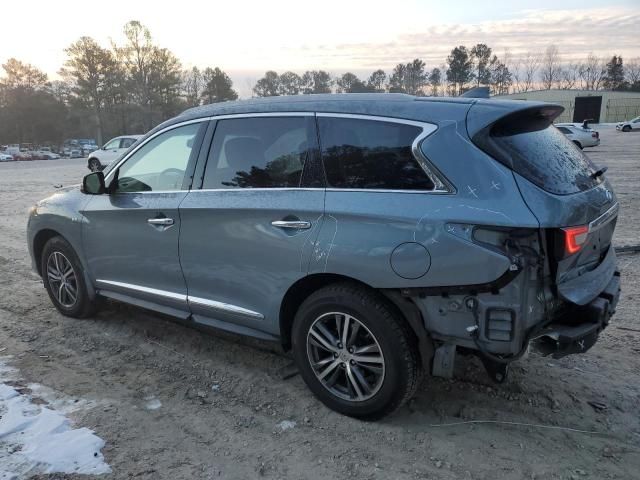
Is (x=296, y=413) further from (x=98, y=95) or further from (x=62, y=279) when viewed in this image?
(x=98, y=95)

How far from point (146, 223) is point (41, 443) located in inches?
64.7

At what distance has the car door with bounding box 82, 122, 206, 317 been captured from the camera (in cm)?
387

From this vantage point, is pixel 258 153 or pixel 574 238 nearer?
pixel 574 238

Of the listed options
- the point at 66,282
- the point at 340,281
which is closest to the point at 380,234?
the point at 340,281

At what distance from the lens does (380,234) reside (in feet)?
9.32

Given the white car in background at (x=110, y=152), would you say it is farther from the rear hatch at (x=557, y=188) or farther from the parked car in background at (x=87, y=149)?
the parked car in background at (x=87, y=149)

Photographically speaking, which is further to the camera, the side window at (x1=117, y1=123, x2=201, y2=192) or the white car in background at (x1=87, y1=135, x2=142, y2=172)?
the white car in background at (x1=87, y1=135, x2=142, y2=172)

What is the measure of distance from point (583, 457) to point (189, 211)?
2851 millimetres

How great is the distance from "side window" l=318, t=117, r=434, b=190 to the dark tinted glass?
44 cm

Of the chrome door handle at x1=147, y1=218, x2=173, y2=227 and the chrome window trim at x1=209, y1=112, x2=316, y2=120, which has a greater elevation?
the chrome window trim at x1=209, y1=112, x2=316, y2=120

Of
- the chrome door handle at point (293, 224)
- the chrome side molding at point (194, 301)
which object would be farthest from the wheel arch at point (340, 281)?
the chrome door handle at point (293, 224)

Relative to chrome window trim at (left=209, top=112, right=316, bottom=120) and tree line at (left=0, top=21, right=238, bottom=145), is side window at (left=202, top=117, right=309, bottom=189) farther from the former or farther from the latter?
tree line at (left=0, top=21, right=238, bottom=145)

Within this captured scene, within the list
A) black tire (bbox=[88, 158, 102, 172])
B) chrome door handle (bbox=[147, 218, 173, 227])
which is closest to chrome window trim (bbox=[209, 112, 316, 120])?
chrome door handle (bbox=[147, 218, 173, 227])

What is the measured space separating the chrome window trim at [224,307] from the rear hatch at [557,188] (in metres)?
1.78
